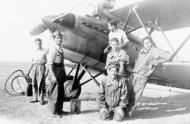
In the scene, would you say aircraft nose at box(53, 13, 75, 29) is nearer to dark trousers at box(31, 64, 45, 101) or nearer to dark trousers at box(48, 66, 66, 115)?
dark trousers at box(48, 66, 66, 115)

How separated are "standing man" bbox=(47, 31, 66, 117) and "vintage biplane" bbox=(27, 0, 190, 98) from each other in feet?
1.82

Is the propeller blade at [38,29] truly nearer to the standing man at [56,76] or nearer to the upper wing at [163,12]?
the standing man at [56,76]

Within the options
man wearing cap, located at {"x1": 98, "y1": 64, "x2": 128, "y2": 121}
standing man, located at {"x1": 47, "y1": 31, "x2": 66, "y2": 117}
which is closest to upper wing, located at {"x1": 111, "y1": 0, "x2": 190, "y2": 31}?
man wearing cap, located at {"x1": 98, "y1": 64, "x2": 128, "y2": 121}

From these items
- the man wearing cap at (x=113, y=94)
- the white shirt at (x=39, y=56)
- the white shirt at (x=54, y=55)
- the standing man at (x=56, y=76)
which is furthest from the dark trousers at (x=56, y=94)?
the white shirt at (x=39, y=56)

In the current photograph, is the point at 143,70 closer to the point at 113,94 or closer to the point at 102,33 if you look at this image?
the point at 113,94

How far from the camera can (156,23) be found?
7.44 m

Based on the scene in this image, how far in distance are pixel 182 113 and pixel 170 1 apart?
293cm

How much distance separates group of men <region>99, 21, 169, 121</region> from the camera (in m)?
5.63

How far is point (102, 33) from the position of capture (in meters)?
6.64

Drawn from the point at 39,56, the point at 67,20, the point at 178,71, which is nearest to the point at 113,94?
the point at 178,71

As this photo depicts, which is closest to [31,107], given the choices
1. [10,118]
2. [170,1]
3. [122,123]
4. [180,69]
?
[10,118]

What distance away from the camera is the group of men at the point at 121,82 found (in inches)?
222

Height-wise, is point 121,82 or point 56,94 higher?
point 121,82

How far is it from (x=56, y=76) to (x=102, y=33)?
5.79ft
